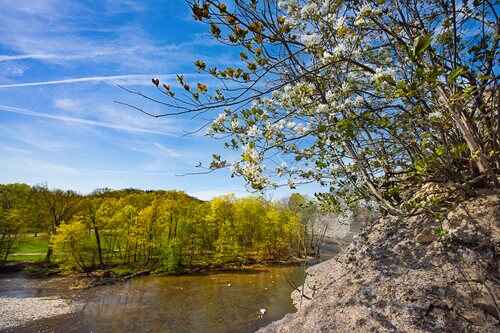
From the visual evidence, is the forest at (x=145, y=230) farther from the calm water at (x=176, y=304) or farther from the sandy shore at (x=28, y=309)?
the sandy shore at (x=28, y=309)

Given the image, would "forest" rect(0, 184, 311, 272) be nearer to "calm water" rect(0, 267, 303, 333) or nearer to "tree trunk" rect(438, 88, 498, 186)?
"calm water" rect(0, 267, 303, 333)

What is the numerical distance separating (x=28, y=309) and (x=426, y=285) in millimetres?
25626

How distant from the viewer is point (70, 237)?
35.3 m

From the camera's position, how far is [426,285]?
16.6 ft

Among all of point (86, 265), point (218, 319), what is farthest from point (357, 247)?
point (86, 265)

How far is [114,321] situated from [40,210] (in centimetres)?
3154

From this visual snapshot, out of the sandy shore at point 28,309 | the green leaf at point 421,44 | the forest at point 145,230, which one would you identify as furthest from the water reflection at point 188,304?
the green leaf at point 421,44

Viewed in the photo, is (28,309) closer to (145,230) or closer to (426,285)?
(145,230)

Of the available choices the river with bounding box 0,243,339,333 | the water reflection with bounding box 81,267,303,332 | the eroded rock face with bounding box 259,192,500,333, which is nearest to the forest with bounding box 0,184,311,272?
the river with bounding box 0,243,339,333

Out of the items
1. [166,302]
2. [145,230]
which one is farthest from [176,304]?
[145,230]

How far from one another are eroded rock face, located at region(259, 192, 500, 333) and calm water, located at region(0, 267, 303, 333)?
7.72 m

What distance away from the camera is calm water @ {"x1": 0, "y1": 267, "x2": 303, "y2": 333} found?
18719 mm

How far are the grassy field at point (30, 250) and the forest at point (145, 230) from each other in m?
1.59

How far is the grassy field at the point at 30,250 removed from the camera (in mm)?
43031
